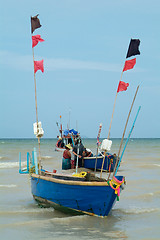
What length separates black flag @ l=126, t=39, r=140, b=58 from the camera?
29.0 ft

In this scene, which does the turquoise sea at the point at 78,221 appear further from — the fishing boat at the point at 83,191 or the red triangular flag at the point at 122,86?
the red triangular flag at the point at 122,86

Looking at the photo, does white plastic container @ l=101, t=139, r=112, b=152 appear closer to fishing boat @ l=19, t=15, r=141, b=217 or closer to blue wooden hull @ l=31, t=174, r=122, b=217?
fishing boat @ l=19, t=15, r=141, b=217

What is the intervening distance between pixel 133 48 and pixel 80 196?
3.54 m

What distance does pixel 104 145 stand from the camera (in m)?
9.43

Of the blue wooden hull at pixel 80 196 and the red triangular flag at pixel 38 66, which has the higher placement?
the red triangular flag at pixel 38 66

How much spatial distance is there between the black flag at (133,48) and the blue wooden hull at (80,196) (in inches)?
116

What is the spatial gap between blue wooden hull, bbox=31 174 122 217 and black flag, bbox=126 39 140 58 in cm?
294

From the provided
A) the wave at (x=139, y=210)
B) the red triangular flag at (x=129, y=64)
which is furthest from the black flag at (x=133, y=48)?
the wave at (x=139, y=210)

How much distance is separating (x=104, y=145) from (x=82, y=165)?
33.2 feet

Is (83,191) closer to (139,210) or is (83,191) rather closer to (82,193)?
(82,193)

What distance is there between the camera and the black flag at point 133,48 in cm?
884

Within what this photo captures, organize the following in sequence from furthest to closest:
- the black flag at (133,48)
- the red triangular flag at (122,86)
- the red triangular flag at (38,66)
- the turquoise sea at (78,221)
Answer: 1. the red triangular flag at (38,66)
2. the red triangular flag at (122,86)
3. the black flag at (133,48)
4. the turquoise sea at (78,221)

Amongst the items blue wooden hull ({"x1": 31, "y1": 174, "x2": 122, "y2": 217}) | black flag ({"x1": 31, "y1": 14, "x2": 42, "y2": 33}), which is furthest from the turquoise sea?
black flag ({"x1": 31, "y1": 14, "x2": 42, "y2": 33})

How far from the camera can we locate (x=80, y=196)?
9.18 meters
